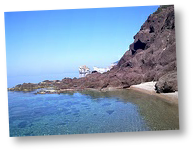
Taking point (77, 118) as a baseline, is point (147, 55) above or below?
above

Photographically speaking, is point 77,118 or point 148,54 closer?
point 77,118

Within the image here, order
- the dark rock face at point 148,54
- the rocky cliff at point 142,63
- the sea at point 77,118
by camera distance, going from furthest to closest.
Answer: the dark rock face at point 148,54 < the rocky cliff at point 142,63 < the sea at point 77,118

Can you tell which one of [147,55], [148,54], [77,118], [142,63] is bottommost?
[77,118]

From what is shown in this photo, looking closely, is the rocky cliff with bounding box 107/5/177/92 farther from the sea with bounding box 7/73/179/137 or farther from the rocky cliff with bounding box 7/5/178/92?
the sea with bounding box 7/73/179/137

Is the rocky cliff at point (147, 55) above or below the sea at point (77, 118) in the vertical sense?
above

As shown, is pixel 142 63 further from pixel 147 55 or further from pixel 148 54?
pixel 148 54

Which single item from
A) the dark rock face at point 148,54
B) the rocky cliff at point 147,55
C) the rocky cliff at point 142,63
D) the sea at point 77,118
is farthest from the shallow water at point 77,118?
the dark rock face at point 148,54

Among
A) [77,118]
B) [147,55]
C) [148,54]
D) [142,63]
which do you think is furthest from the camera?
[142,63]

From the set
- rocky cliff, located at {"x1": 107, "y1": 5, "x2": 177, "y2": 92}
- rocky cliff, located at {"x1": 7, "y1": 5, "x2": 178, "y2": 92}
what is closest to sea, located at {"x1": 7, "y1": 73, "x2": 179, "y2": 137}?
rocky cliff, located at {"x1": 7, "y1": 5, "x2": 178, "y2": 92}

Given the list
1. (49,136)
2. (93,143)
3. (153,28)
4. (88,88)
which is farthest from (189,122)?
(153,28)

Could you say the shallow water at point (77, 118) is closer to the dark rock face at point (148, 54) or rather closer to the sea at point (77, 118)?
the sea at point (77, 118)

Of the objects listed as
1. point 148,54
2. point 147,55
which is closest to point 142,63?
point 147,55

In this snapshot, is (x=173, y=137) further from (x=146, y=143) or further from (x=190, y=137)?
(x=146, y=143)

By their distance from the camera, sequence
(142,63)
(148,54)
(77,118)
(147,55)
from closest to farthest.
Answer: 1. (77,118)
2. (148,54)
3. (147,55)
4. (142,63)
